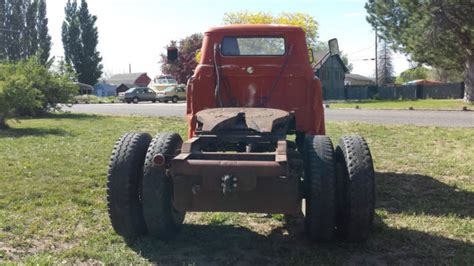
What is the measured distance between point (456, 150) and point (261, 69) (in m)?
5.79

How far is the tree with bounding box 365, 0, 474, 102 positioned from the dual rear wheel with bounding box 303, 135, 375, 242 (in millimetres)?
24268

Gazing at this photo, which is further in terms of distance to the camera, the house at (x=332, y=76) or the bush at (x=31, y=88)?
the house at (x=332, y=76)

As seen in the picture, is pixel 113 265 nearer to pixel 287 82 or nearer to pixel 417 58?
pixel 287 82

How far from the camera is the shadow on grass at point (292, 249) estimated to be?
4441 mm

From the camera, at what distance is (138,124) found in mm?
17547

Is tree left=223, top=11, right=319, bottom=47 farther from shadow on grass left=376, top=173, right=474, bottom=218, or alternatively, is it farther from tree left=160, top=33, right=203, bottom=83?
shadow on grass left=376, top=173, right=474, bottom=218

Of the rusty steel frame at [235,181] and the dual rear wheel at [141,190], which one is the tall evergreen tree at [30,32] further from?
the rusty steel frame at [235,181]

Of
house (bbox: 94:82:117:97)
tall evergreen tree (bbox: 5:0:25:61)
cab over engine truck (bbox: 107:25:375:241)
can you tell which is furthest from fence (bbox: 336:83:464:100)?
cab over engine truck (bbox: 107:25:375:241)

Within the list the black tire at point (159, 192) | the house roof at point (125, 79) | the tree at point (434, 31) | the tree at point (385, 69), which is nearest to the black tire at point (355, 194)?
the black tire at point (159, 192)

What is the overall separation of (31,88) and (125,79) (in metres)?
87.5

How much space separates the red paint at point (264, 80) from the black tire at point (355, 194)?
1590 millimetres

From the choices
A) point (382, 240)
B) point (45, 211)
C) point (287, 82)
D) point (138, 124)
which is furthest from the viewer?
point (138, 124)

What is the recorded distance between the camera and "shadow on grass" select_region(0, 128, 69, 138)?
14.0 metres

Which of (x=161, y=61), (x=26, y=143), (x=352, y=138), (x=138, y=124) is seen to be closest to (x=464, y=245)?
(x=352, y=138)
